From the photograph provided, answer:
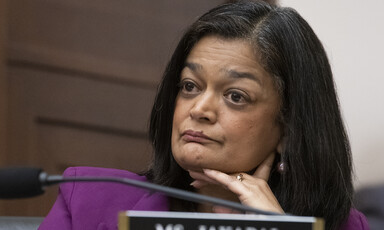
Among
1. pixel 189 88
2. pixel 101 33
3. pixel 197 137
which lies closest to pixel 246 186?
pixel 197 137

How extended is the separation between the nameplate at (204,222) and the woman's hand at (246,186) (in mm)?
683

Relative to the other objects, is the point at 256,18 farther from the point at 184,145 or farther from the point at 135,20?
the point at 135,20

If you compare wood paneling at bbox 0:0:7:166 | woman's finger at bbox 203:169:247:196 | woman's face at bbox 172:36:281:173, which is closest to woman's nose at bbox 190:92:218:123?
woman's face at bbox 172:36:281:173

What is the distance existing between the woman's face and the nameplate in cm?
74

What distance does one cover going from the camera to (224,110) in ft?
6.47

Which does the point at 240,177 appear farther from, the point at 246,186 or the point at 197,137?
the point at 197,137

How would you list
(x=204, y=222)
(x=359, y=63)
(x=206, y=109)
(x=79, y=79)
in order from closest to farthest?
(x=204, y=222), (x=206, y=109), (x=79, y=79), (x=359, y=63)

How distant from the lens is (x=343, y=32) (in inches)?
135

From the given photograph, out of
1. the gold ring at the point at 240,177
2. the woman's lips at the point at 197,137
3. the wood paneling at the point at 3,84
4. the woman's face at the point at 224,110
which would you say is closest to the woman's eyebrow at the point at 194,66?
the woman's face at the point at 224,110

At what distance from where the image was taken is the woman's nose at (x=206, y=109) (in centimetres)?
194

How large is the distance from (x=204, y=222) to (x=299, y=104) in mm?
907

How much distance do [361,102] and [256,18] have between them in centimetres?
139

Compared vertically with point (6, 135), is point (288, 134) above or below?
above

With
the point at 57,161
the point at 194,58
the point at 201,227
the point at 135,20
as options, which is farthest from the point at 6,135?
the point at 201,227
